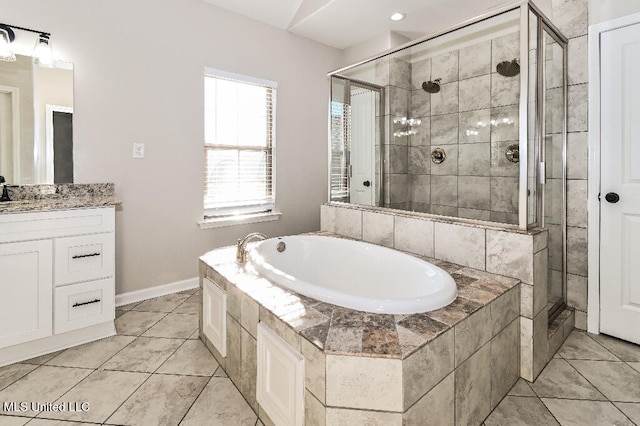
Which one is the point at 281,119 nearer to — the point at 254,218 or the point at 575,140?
the point at 254,218

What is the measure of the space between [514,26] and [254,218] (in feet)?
8.10

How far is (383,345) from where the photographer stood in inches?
41.7

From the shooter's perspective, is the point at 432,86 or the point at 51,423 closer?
the point at 51,423

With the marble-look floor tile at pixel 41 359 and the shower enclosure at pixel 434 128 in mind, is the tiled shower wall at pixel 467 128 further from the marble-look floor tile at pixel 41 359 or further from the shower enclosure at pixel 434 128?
the marble-look floor tile at pixel 41 359

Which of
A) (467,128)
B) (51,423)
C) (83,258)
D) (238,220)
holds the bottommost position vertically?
(51,423)

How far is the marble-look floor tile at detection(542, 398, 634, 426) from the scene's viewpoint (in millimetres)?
1370

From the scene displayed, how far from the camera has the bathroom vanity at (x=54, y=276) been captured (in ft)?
5.72

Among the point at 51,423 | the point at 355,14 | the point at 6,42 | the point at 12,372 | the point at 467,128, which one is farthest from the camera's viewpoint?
the point at 467,128

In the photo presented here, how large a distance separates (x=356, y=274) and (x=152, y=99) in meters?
2.06

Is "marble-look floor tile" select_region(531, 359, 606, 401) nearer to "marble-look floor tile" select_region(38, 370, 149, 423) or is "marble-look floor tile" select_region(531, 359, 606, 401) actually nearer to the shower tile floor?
the shower tile floor

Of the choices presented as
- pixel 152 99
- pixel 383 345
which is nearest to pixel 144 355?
pixel 383 345

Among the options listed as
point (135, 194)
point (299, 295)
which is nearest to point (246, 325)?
point (299, 295)

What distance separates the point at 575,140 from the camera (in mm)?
2162

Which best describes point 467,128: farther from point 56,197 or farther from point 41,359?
point 41,359
